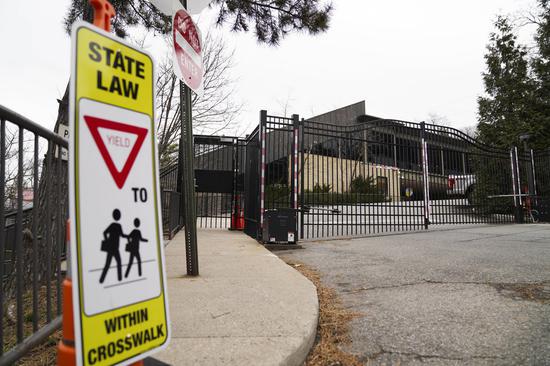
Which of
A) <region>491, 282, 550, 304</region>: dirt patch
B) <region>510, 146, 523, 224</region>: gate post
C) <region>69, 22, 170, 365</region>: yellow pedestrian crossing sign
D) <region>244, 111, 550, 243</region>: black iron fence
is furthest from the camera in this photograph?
<region>510, 146, 523, 224</region>: gate post

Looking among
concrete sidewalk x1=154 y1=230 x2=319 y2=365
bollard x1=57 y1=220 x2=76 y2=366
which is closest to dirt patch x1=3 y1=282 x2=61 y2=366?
concrete sidewalk x1=154 y1=230 x2=319 y2=365

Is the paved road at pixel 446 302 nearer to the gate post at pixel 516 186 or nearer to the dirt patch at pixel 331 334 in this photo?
the dirt patch at pixel 331 334

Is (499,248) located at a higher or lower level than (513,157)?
lower

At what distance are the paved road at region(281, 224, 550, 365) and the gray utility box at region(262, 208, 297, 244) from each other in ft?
2.25

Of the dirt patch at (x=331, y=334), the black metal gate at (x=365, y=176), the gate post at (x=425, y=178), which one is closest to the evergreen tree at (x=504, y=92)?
the black metal gate at (x=365, y=176)

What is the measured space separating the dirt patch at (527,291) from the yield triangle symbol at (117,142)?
10.8ft

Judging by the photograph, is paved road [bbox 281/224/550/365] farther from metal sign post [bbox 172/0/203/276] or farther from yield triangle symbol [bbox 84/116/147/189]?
yield triangle symbol [bbox 84/116/147/189]

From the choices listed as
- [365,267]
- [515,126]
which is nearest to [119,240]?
[365,267]

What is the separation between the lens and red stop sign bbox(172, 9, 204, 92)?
314cm

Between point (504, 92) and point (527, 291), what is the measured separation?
18.4 meters

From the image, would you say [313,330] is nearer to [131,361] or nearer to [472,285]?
[131,361]

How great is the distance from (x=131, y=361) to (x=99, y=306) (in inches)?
8.8

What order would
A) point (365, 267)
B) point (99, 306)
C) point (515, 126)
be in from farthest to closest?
point (515, 126) < point (365, 267) < point (99, 306)

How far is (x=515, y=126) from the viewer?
1556 cm
